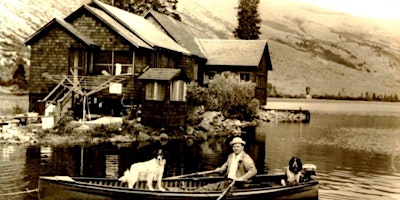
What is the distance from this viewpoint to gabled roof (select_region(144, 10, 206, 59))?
58412mm

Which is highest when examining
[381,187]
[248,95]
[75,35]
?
[75,35]

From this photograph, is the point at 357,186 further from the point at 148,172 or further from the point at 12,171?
the point at 12,171

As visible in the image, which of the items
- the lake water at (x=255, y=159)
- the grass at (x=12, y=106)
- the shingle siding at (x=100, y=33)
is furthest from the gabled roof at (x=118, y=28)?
the grass at (x=12, y=106)

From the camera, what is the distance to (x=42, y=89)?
4616cm

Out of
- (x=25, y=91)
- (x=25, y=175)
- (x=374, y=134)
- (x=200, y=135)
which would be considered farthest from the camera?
(x=25, y=91)

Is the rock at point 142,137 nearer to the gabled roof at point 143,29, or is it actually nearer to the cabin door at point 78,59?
the cabin door at point 78,59

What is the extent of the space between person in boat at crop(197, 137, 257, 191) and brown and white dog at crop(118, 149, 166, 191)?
2.02 m

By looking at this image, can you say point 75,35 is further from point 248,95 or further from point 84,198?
point 84,198

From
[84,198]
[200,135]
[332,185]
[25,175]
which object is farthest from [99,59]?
[84,198]

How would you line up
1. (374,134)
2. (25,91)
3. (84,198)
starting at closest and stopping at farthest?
1. (84,198)
2. (374,134)
3. (25,91)

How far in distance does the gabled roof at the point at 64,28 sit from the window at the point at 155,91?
626cm

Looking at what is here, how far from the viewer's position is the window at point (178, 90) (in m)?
42.8

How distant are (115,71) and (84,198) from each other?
29.2m

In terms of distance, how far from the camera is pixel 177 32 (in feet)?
200
